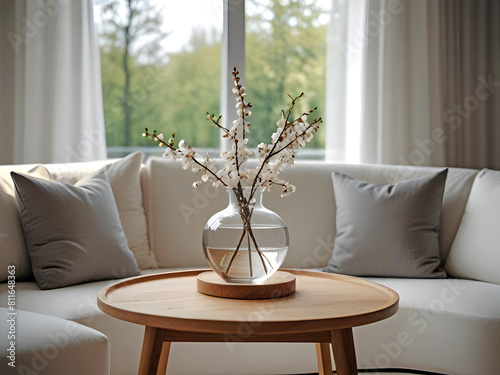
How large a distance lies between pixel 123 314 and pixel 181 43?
2067mm

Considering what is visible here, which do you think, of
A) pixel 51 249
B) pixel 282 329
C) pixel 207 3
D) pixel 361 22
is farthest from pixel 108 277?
pixel 361 22

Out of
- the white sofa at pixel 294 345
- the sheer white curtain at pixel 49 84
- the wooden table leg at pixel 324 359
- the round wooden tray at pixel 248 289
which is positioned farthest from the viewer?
the sheer white curtain at pixel 49 84

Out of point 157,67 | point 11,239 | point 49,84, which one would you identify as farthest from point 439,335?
point 49,84

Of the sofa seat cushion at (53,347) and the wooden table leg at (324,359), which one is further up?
the sofa seat cushion at (53,347)

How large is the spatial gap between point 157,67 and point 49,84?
0.57 m

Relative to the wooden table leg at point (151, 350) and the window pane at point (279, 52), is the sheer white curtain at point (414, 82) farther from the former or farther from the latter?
the wooden table leg at point (151, 350)

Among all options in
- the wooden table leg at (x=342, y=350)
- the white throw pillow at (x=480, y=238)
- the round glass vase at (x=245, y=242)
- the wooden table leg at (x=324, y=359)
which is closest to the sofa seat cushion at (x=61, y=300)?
the round glass vase at (x=245, y=242)

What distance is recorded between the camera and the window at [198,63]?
10.4 feet

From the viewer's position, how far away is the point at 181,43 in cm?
322

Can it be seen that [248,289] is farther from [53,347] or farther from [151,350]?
[53,347]

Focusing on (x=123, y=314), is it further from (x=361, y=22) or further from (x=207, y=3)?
(x=361, y=22)

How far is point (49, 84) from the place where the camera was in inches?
115

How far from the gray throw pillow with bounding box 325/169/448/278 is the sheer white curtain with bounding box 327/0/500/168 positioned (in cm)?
71

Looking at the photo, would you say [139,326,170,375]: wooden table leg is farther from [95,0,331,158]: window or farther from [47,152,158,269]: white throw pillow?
[95,0,331,158]: window
